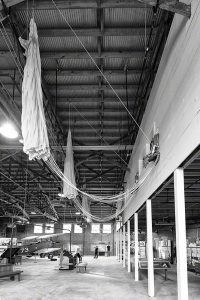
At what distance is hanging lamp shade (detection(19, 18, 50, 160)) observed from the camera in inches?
263

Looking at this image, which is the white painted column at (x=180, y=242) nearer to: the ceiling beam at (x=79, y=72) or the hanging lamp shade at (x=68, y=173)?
the ceiling beam at (x=79, y=72)

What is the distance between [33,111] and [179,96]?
2.96 metres

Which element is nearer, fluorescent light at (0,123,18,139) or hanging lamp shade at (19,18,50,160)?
hanging lamp shade at (19,18,50,160)

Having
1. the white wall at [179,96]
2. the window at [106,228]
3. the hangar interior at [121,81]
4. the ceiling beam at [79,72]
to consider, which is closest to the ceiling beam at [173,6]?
the hangar interior at [121,81]

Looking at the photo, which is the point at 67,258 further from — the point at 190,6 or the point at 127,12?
the point at 190,6

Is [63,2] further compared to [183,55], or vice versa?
[63,2]

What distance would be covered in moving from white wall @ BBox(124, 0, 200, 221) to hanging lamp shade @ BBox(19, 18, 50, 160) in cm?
272

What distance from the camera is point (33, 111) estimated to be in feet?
22.1

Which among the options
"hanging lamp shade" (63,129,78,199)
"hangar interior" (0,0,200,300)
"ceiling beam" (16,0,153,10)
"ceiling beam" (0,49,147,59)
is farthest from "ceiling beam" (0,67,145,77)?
"hanging lamp shade" (63,129,78,199)

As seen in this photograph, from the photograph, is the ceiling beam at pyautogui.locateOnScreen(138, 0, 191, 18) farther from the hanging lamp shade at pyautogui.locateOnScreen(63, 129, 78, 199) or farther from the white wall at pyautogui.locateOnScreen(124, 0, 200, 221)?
the hanging lamp shade at pyautogui.locateOnScreen(63, 129, 78, 199)

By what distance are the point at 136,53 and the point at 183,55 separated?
347cm

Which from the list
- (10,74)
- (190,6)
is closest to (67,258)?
(10,74)

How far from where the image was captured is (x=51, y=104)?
12336 millimetres

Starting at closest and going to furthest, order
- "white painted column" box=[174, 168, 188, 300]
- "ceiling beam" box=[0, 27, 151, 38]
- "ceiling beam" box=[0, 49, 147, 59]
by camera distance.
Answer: "white painted column" box=[174, 168, 188, 300] → "ceiling beam" box=[0, 27, 151, 38] → "ceiling beam" box=[0, 49, 147, 59]
